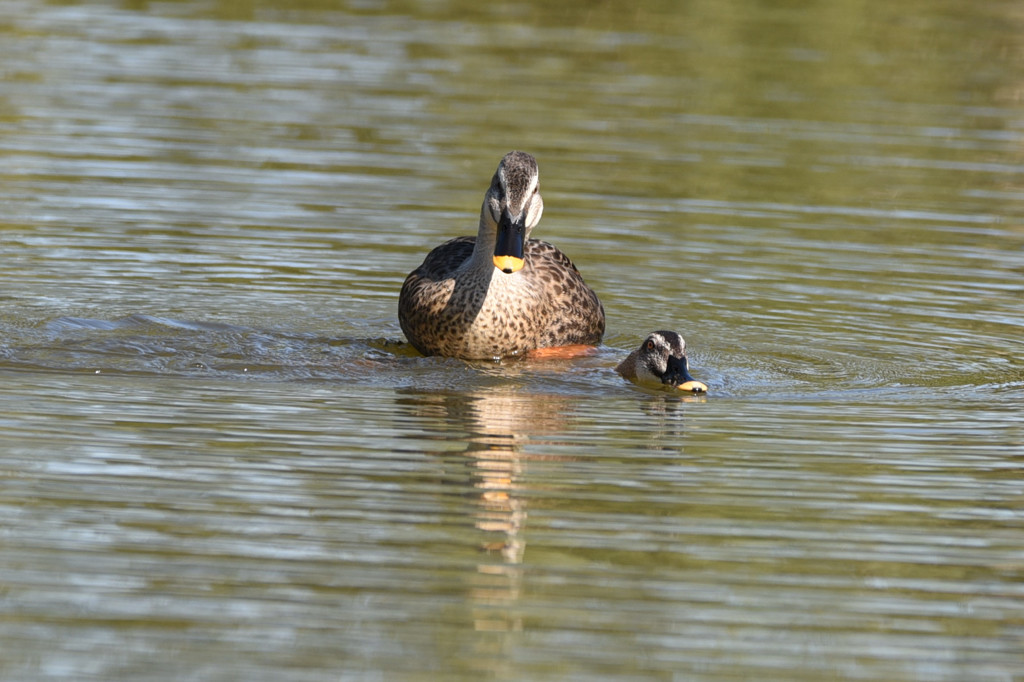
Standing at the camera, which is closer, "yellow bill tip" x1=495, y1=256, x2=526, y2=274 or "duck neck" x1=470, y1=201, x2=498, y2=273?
"yellow bill tip" x1=495, y1=256, x2=526, y2=274

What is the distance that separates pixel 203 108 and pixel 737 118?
6.03 m

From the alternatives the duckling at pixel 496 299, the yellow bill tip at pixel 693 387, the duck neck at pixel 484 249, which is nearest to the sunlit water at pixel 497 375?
the yellow bill tip at pixel 693 387

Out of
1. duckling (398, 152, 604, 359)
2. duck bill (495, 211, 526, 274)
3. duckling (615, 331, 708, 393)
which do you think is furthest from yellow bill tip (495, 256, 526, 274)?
duckling (615, 331, 708, 393)

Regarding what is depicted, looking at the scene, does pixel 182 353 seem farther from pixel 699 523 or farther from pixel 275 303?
pixel 699 523

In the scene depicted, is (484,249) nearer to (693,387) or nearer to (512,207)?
(512,207)

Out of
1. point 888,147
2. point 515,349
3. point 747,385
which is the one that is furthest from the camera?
point 888,147

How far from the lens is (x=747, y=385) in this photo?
11.0 meters

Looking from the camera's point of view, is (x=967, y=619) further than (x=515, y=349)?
No

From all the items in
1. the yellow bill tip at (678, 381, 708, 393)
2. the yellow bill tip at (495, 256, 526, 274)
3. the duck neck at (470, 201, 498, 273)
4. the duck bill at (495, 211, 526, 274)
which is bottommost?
the yellow bill tip at (678, 381, 708, 393)

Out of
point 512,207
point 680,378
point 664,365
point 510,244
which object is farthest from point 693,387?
point 512,207

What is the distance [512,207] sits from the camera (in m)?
11.2

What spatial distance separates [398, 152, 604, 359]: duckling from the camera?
457 inches

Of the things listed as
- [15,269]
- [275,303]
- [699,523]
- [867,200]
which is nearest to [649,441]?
[699,523]

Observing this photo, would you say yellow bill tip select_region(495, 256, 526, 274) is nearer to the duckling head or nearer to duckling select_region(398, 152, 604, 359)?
the duckling head
